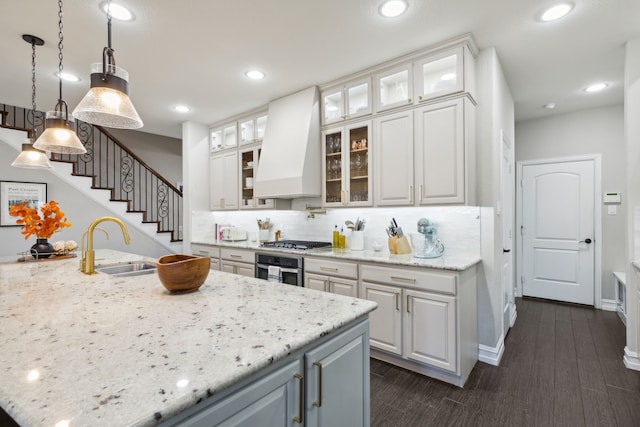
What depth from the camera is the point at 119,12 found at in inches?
86.3

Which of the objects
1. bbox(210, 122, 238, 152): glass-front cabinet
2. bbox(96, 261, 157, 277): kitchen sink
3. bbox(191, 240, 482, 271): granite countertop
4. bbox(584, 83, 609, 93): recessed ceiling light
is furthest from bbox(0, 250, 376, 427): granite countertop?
bbox(584, 83, 609, 93): recessed ceiling light

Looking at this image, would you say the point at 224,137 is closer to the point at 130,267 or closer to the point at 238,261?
the point at 238,261

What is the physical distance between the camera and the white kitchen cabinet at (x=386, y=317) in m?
2.56

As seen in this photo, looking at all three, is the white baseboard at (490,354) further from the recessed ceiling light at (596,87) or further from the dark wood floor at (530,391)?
the recessed ceiling light at (596,87)

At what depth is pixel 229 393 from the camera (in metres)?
0.79

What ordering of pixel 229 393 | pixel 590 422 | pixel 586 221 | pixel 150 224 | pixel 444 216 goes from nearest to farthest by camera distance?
pixel 229 393 < pixel 590 422 < pixel 444 216 < pixel 586 221 < pixel 150 224

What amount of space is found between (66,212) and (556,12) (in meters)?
6.19

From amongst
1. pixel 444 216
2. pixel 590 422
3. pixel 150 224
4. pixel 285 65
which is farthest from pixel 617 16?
pixel 150 224

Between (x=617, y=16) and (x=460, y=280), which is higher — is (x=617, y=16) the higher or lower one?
the higher one

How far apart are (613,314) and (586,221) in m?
1.23

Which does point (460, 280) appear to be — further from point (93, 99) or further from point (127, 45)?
point (127, 45)

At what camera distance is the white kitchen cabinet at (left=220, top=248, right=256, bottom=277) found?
3735 millimetres

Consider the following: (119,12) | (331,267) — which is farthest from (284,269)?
(119,12)

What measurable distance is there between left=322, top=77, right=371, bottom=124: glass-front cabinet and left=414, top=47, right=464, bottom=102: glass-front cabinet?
546mm
